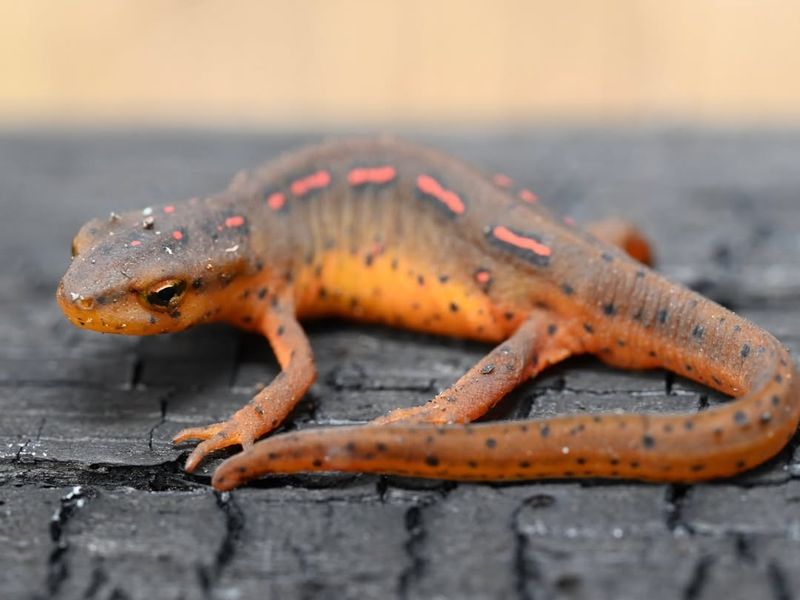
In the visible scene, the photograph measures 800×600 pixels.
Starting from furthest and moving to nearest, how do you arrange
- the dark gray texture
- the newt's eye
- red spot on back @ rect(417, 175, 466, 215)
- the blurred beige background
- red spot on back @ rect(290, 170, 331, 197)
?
the blurred beige background < red spot on back @ rect(290, 170, 331, 197) < red spot on back @ rect(417, 175, 466, 215) < the newt's eye < the dark gray texture

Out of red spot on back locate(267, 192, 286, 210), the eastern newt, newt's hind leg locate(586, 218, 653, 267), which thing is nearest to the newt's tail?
the eastern newt

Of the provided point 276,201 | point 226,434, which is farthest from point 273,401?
point 276,201

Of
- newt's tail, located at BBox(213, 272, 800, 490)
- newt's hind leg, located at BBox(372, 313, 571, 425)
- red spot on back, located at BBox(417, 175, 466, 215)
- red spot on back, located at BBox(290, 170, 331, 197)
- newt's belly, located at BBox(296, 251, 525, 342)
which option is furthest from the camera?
red spot on back, located at BBox(290, 170, 331, 197)

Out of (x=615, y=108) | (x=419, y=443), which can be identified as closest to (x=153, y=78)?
(x=615, y=108)

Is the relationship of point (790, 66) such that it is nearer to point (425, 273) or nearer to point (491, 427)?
point (425, 273)

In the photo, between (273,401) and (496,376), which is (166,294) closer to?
(273,401)

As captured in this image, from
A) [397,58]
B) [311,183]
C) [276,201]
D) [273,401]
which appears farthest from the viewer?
[397,58]

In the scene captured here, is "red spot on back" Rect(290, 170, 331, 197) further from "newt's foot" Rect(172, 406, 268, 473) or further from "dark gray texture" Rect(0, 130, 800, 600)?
"newt's foot" Rect(172, 406, 268, 473)
